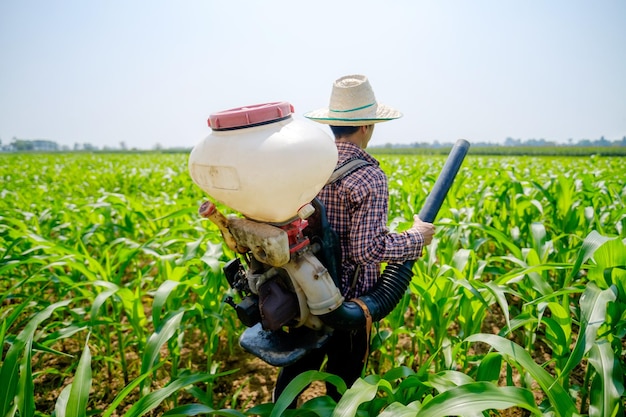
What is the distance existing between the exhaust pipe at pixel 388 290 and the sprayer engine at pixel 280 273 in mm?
62

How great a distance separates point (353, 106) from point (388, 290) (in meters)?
0.64

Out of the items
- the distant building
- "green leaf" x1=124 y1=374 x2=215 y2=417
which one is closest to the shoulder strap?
"green leaf" x1=124 y1=374 x2=215 y2=417

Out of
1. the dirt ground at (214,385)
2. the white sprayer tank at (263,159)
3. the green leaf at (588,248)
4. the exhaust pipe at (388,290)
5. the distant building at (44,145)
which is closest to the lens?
the white sprayer tank at (263,159)

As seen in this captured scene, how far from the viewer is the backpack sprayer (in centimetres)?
82

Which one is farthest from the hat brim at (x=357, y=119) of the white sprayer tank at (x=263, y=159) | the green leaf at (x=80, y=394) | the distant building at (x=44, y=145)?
the distant building at (x=44, y=145)

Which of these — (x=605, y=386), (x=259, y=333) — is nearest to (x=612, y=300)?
(x=605, y=386)

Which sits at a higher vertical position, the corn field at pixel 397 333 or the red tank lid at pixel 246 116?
the red tank lid at pixel 246 116

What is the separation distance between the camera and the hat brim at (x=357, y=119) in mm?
1217

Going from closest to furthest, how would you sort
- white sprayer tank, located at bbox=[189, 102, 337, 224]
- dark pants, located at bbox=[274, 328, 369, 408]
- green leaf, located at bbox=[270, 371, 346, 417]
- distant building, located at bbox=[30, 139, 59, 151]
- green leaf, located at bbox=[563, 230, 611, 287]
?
1. white sprayer tank, located at bbox=[189, 102, 337, 224]
2. green leaf, located at bbox=[270, 371, 346, 417]
3. green leaf, located at bbox=[563, 230, 611, 287]
4. dark pants, located at bbox=[274, 328, 369, 408]
5. distant building, located at bbox=[30, 139, 59, 151]

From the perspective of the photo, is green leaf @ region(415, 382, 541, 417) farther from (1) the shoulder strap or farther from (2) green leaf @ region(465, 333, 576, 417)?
(1) the shoulder strap

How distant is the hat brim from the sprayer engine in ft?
1.27

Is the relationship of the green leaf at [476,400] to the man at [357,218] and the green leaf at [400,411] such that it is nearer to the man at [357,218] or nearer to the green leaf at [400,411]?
the green leaf at [400,411]

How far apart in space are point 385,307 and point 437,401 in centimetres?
37

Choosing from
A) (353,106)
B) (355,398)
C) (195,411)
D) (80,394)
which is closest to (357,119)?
(353,106)
